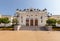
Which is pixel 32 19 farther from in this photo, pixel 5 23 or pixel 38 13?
pixel 5 23

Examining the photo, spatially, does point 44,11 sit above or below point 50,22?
above

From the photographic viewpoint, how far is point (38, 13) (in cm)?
3888

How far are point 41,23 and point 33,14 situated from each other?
3.54m

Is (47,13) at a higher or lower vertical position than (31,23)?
higher

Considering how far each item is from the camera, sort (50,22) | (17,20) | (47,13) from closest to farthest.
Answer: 1. (50,22)
2. (17,20)
3. (47,13)

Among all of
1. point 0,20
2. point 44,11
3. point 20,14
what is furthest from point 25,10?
point 0,20

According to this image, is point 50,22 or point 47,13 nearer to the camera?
point 50,22

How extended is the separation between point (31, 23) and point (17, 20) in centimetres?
442

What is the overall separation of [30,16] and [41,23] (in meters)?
3.83

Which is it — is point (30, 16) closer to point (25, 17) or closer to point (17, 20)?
point (25, 17)

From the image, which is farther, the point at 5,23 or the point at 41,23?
the point at 41,23

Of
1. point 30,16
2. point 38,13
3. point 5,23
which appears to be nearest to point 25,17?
point 30,16

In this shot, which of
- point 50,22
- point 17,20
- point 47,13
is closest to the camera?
point 50,22

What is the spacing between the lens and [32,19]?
39094 millimetres
